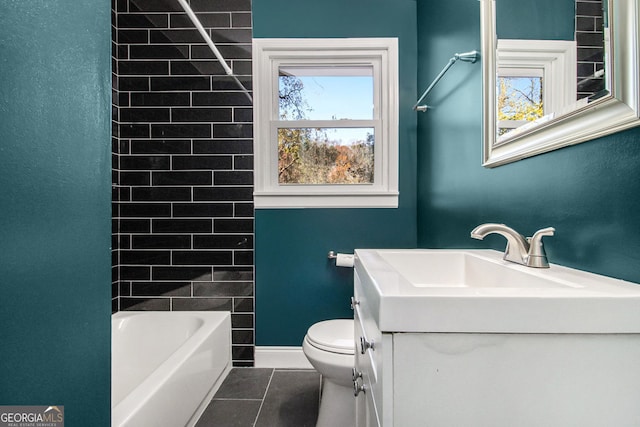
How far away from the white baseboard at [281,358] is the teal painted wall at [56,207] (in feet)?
4.69

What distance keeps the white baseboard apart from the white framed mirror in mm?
1642

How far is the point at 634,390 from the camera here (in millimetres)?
488

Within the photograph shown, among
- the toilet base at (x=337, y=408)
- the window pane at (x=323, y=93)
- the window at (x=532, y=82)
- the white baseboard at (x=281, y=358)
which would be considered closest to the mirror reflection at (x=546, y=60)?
the window at (x=532, y=82)

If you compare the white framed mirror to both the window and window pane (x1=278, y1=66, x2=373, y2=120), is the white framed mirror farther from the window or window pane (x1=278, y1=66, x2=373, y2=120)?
window pane (x1=278, y1=66, x2=373, y2=120)

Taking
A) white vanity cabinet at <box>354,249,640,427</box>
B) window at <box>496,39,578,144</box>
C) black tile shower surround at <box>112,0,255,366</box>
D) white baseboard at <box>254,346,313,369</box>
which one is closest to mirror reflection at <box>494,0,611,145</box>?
window at <box>496,39,578,144</box>

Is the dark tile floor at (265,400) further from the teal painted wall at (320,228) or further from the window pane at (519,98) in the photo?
the window pane at (519,98)

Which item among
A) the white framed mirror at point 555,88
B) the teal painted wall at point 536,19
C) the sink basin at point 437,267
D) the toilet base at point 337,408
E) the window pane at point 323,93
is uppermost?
the window pane at point 323,93

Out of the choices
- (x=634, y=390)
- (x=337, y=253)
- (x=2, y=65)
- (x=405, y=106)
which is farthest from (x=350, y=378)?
(x=405, y=106)

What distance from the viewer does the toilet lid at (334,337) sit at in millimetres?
1374

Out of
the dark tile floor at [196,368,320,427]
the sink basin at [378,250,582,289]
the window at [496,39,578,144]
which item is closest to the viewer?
the window at [496,39,578,144]

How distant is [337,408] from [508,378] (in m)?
1.12

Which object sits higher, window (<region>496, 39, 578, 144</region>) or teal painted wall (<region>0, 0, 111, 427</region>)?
window (<region>496, 39, 578, 144</region>)

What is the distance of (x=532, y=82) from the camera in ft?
3.00

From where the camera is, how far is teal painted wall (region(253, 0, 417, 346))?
206cm
